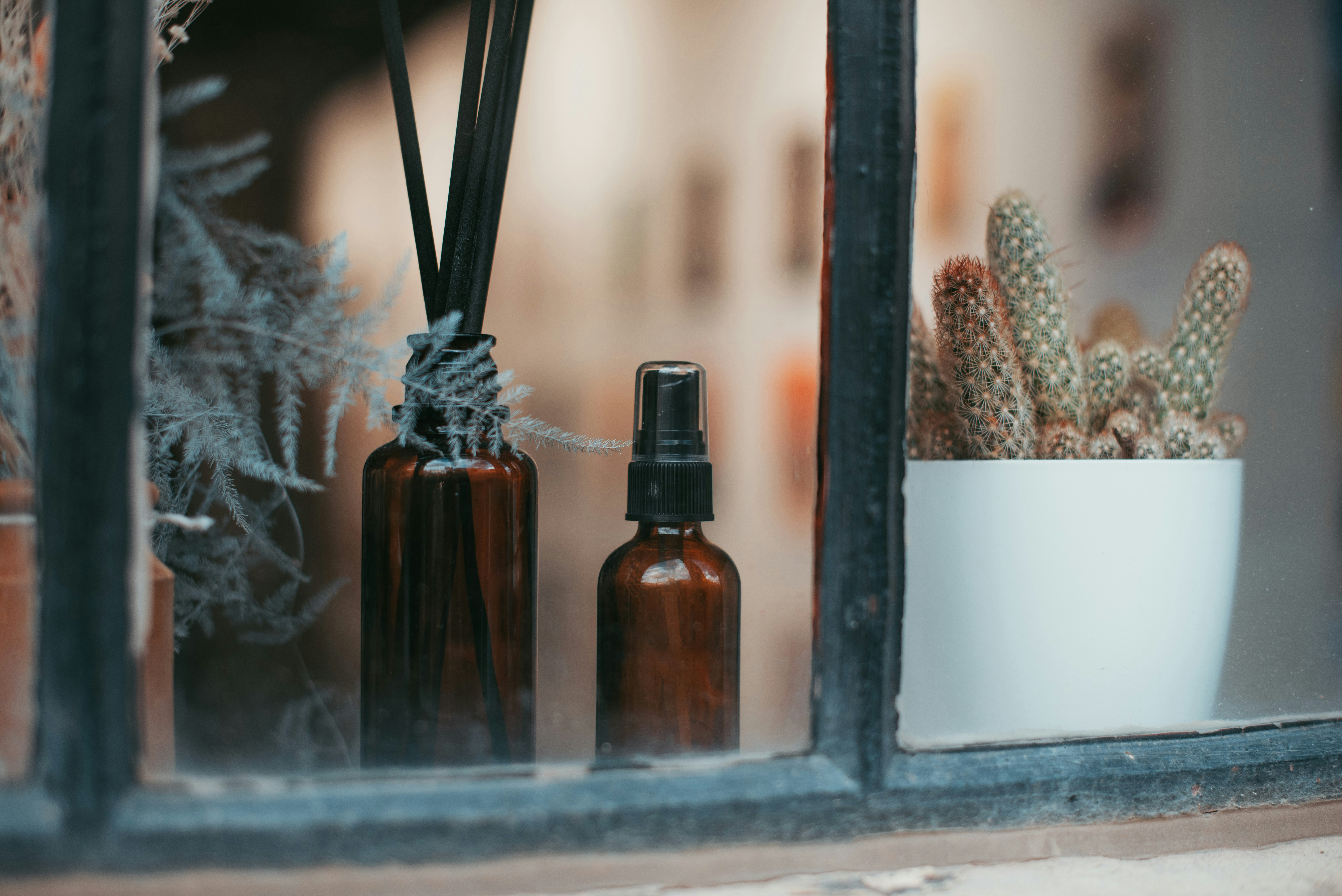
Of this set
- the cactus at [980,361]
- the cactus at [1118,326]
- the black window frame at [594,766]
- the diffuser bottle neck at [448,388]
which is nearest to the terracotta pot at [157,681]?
the black window frame at [594,766]

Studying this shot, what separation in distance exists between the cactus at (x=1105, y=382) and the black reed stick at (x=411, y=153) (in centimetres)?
33

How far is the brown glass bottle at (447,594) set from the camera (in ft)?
1.11

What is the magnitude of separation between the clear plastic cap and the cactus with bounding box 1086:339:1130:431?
194 mm

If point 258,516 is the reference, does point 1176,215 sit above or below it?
above

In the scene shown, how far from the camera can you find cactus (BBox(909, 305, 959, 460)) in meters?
0.38

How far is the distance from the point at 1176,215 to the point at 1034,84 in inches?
4.2

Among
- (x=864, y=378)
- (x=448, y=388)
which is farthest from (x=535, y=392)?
(x=864, y=378)

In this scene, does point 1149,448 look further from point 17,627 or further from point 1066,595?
point 17,627

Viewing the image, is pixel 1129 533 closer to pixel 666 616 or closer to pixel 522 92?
pixel 666 616

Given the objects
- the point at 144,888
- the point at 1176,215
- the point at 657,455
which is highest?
the point at 1176,215

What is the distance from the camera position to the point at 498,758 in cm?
31

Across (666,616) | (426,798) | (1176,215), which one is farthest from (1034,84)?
(426,798)

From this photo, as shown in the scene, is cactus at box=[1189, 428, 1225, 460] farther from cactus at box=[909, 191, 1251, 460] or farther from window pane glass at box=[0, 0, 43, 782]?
window pane glass at box=[0, 0, 43, 782]

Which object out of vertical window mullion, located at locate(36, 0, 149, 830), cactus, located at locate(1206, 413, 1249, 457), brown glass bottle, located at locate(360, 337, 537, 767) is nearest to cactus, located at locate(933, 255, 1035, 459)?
cactus, located at locate(1206, 413, 1249, 457)
